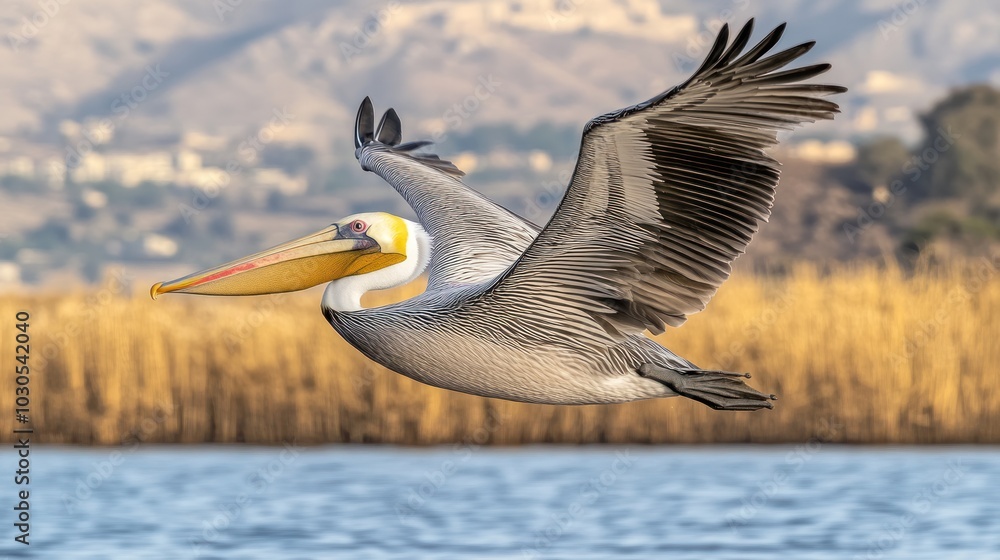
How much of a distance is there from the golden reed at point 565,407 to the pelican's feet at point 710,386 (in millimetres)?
10659

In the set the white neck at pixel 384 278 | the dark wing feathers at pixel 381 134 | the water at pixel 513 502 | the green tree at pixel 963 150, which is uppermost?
the green tree at pixel 963 150

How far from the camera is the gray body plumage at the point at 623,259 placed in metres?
4.93

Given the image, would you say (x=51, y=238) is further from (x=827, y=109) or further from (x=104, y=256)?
(x=827, y=109)

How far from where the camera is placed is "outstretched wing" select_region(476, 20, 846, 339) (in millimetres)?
4883

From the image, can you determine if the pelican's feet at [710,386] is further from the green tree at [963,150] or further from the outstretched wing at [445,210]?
the green tree at [963,150]

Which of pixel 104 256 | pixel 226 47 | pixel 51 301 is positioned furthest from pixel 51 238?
pixel 51 301

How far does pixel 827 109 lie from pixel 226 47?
468 ft

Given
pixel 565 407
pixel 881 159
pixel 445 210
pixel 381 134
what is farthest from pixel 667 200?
pixel 881 159

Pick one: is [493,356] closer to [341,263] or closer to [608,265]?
[608,265]

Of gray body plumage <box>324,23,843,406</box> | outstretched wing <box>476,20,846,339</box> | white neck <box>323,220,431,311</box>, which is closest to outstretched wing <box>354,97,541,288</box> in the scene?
white neck <box>323,220,431,311</box>

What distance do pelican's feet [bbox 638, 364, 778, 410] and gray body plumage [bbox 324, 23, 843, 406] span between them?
40mm

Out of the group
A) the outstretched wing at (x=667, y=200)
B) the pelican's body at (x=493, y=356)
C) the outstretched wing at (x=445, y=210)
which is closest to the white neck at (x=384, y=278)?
the pelican's body at (x=493, y=356)

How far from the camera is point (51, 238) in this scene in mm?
97312

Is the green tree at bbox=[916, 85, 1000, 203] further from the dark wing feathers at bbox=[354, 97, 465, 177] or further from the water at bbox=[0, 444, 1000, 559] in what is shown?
the dark wing feathers at bbox=[354, 97, 465, 177]
